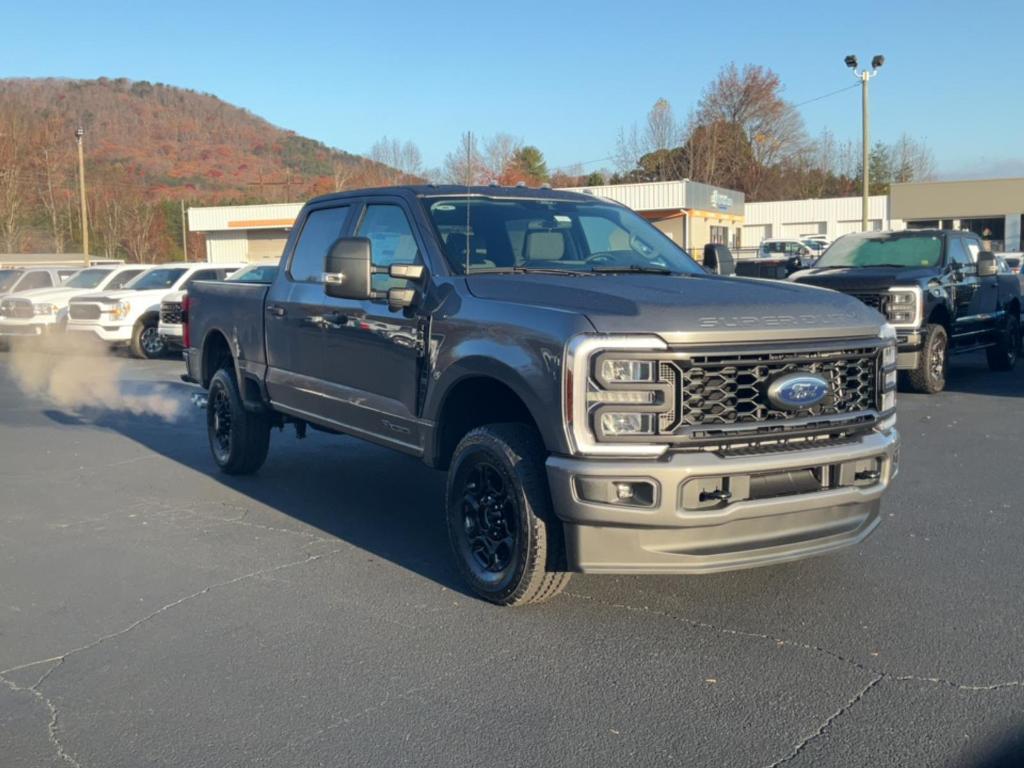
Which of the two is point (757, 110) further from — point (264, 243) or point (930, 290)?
point (930, 290)

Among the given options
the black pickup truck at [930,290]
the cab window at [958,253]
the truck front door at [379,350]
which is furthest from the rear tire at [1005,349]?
the truck front door at [379,350]

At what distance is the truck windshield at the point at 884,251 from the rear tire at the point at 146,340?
11497mm

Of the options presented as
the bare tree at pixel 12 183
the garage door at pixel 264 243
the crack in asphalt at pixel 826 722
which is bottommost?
the crack in asphalt at pixel 826 722

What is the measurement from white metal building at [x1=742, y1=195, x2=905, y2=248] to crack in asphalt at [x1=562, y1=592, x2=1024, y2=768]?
55580 millimetres

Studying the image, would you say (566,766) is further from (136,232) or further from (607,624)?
(136,232)

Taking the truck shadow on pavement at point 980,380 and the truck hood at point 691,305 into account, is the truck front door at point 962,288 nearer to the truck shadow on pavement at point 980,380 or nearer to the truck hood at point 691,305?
the truck shadow on pavement at point 980,380

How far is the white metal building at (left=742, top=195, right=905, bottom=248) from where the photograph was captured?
59719mm

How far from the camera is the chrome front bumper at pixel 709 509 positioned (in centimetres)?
416

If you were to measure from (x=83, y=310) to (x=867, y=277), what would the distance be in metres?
13.5

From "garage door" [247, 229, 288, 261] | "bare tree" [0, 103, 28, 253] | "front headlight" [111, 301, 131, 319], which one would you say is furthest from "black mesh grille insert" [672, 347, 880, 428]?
"bare tree" [0, 103, 28, 253]

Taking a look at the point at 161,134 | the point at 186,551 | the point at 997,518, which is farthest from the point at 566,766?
Result: the point at 161,134

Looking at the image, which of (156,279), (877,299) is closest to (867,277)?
(877,299)

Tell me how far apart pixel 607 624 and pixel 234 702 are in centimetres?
168

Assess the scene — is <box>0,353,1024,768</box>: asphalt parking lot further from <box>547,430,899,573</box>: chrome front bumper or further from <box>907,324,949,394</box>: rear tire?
<box>907,324,949,394</box>: rear tire
